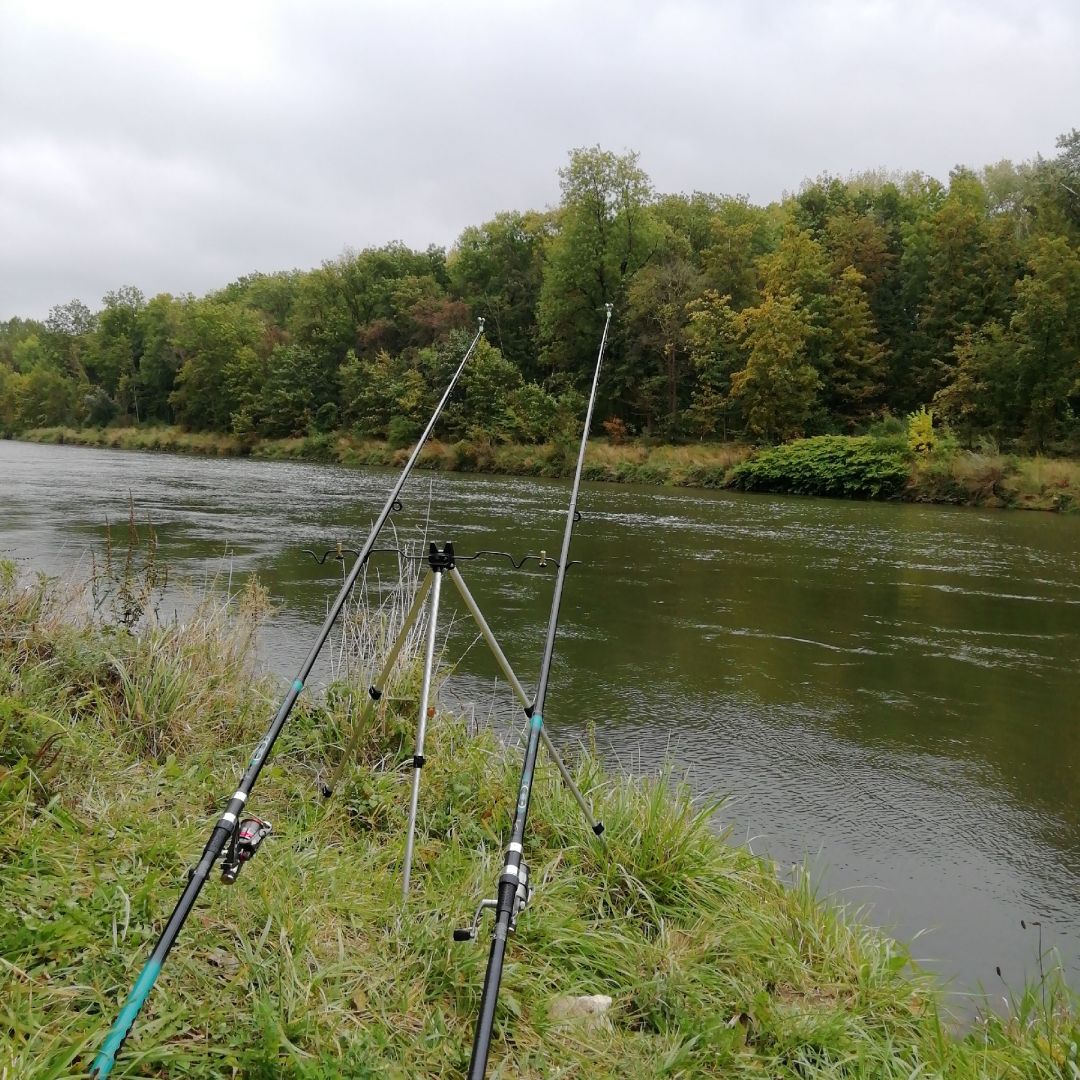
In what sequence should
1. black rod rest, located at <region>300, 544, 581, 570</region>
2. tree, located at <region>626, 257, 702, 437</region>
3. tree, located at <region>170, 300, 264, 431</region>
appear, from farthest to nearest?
tree, located at <region>170, 300, 264, 431</region> → tree, located at <region>626, 257, 702, 437</region> → black rod rest, located at <region>300, 544, 581, 570</region>

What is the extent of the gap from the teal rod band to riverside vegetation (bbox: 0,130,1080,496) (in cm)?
2905

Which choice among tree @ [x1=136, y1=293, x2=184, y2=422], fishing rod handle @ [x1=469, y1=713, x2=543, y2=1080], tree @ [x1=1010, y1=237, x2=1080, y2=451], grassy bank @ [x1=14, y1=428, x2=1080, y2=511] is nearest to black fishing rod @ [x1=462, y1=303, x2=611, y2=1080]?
fishing rod handle @ [x1=469, y1=713, x2=543, y2=1080]

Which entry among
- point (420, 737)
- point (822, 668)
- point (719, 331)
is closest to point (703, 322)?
point (719, 331)

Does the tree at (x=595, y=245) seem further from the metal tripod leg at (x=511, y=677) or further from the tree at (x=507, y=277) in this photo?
the metal tripod leg at (x=511, y=677)

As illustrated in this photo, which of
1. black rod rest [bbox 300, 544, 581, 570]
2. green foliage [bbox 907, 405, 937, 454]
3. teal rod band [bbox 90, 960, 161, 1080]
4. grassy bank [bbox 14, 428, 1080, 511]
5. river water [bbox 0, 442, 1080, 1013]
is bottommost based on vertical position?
river water [bbox 0, 442, 1080, 1013]

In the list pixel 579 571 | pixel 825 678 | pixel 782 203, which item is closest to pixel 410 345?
pixel 782 203

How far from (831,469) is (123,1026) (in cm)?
3082

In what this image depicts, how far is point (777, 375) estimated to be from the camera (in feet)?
126

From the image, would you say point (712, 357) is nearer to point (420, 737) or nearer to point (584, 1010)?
point (420, 737)

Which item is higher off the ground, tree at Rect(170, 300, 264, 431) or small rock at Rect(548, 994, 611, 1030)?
tree at Rect(170, 300, 264, 431)

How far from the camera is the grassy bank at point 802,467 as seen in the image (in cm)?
2694

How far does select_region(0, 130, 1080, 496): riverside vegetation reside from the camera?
3400 centimetres

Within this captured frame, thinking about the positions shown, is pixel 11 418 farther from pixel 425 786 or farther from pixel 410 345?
pixel 425 786

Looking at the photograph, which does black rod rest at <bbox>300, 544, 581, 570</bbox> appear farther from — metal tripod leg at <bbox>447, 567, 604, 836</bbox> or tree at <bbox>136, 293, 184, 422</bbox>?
tree at <bbox>136, 293, 184, 422</bbox>
